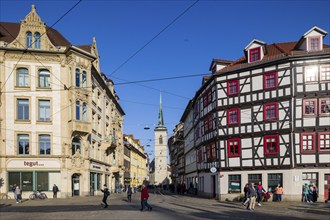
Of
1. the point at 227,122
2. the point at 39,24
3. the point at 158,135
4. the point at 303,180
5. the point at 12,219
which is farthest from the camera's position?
the point at 158,135

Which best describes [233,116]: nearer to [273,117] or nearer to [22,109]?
[273,117]

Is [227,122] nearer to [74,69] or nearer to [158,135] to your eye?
[74,69]

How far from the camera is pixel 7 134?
42719 mm

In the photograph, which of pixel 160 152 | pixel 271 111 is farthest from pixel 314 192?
pixel 160 152

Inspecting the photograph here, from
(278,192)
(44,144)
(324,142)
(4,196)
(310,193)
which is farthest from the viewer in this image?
(44,144)

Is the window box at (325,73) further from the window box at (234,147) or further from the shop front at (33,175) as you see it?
the shop front at (33,175)

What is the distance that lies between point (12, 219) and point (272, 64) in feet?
84.9

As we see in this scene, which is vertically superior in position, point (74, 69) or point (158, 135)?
point (74, 69)

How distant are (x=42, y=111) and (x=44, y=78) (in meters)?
3.52

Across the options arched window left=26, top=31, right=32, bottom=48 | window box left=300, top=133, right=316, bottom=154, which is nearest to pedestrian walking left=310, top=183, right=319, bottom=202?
window box left=300, top=133, right=316, bottom=154

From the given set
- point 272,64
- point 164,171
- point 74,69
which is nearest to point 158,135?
point 164,171

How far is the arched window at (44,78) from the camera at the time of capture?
44334 mm

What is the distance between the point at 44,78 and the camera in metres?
44.6

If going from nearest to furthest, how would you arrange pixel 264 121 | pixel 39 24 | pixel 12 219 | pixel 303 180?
pixel 12 219
pixel 303 180
pixel 264 121
pixel 39 24
